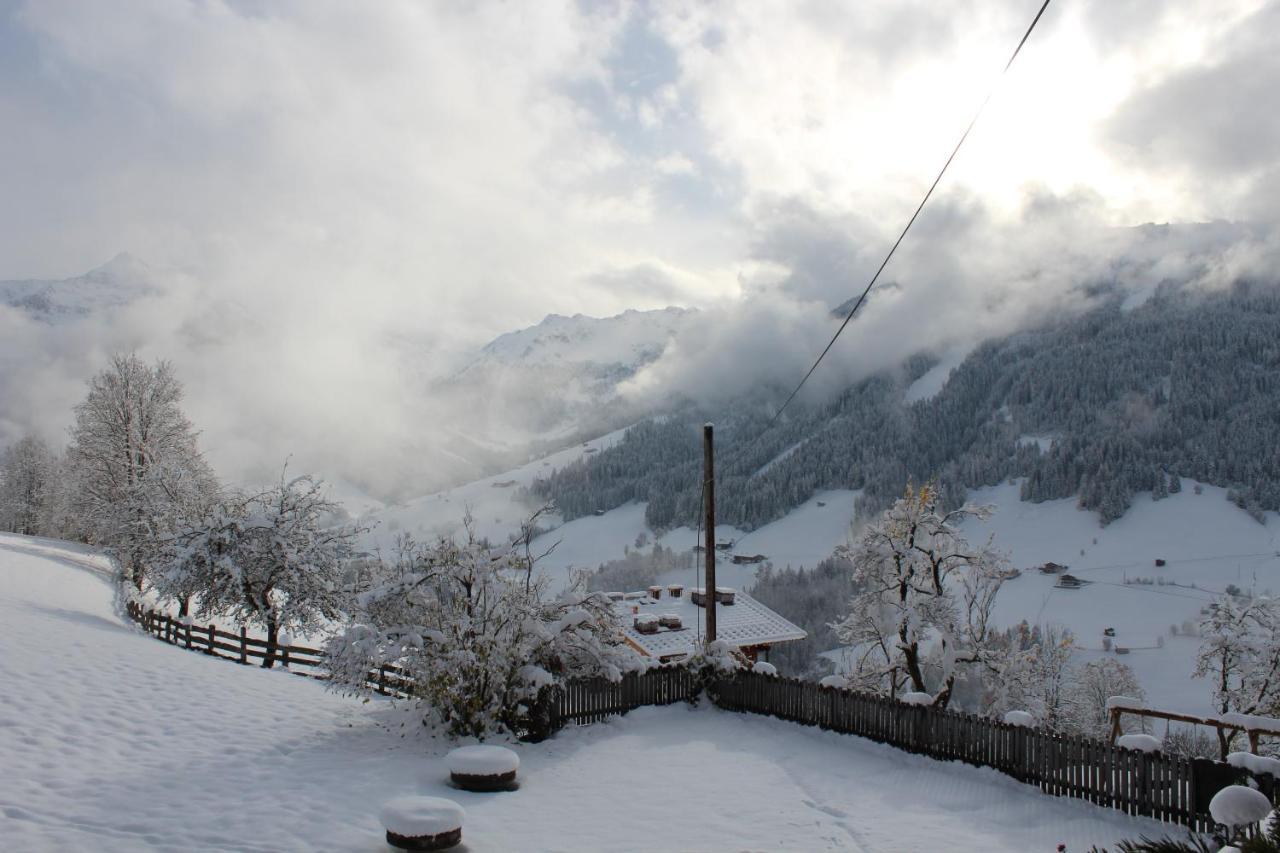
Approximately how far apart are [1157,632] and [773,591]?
5705cm

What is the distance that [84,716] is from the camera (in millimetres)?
12148

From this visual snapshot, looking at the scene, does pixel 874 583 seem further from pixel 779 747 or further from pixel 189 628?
pixel 189 628

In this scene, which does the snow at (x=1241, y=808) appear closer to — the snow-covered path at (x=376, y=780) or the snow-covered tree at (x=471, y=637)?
the snow-covered path at (x=376, y=780)

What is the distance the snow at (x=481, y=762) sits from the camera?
11211 millimetres

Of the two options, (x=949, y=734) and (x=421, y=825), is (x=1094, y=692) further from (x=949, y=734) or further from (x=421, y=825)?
(x=421, y=825)

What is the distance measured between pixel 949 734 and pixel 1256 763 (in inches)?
188

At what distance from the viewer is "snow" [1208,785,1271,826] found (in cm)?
877

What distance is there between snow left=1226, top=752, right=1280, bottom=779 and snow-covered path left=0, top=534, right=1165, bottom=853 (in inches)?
63.5

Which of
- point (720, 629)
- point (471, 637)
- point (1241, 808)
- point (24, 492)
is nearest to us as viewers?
point (1241, 808)

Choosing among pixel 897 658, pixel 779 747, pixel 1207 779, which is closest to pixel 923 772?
pixel 779 747

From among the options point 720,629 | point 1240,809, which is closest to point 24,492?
point 720,629

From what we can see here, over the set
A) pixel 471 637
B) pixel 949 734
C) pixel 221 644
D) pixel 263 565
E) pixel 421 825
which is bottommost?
pixel 221 644

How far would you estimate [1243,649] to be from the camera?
25.7 metres

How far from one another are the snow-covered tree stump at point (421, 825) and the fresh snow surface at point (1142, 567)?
318ft
